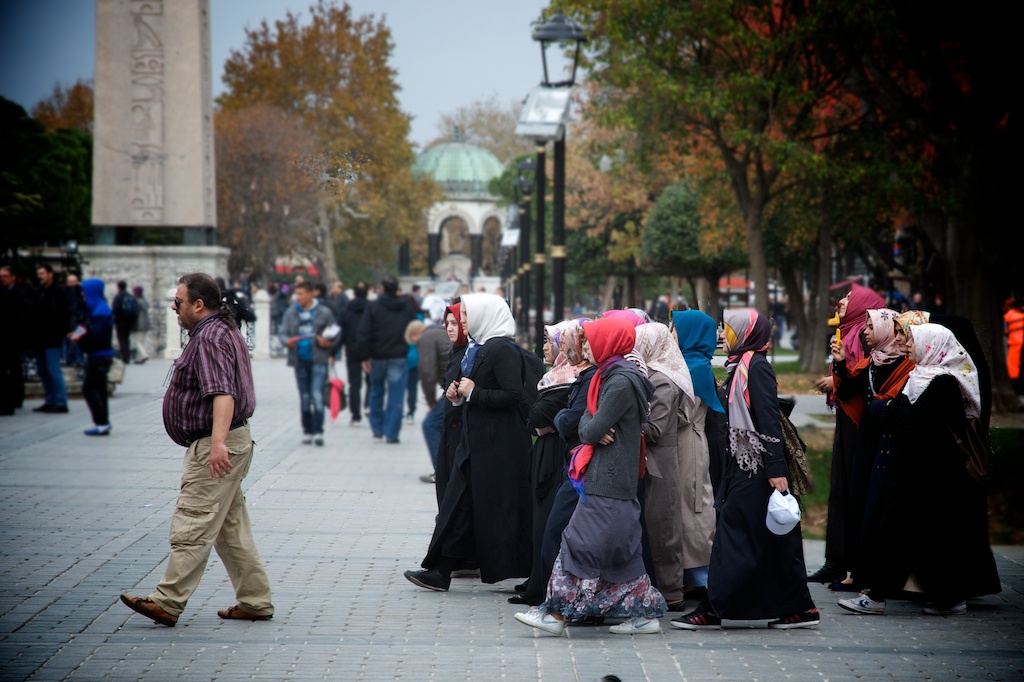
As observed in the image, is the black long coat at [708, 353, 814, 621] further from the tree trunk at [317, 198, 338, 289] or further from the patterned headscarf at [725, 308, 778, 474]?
the tree trunk at [317, 198, 338, 289]

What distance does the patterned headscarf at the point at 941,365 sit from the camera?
694 centimetres

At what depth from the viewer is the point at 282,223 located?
3247 centimetres

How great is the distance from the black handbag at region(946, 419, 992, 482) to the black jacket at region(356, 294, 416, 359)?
8.51 meters

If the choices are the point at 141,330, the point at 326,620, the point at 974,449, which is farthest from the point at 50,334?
the point at 974,449

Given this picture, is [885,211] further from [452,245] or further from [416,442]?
[452,245]

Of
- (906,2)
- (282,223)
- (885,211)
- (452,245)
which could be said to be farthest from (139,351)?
(452,245)

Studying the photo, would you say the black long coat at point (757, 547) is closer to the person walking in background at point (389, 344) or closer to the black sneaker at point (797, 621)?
the black sneaker at point (797, 621)

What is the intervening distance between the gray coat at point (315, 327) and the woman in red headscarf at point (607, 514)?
794 cm

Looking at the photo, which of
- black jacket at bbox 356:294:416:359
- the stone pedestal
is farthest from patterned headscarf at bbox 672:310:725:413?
the stone pedestal

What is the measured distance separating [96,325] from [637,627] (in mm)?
9015

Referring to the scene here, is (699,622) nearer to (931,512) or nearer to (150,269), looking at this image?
(931,512)

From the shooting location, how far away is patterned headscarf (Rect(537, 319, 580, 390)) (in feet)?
23.0

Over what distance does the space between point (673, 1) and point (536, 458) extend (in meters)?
16.2

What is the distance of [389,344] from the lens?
48.2 ft
